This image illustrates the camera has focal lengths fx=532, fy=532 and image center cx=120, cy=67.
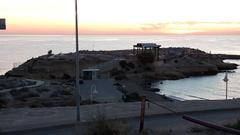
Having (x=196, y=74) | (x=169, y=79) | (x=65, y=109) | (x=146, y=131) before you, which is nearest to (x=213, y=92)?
(x=169, y=79)

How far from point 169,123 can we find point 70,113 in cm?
429

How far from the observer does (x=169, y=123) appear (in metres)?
18.5

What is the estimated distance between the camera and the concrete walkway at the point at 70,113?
1762 centimetres

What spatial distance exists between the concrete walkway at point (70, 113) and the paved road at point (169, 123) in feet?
1.10

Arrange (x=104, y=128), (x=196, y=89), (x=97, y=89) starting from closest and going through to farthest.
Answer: (x=104, y=128)
(x=97, y=89)
(x=196, y=89)

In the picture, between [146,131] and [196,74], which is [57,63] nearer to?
[196,74]

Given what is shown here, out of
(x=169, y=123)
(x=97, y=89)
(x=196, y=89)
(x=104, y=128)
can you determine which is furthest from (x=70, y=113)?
(x=196, y=89)

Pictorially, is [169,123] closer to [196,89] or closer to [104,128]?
[104,128]

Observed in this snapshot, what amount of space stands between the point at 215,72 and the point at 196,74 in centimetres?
778

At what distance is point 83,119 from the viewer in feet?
61.4

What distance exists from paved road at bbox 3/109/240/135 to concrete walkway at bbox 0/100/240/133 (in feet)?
1.10

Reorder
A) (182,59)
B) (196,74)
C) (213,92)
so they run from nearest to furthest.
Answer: (213,92) → (196,74) → (182,59)

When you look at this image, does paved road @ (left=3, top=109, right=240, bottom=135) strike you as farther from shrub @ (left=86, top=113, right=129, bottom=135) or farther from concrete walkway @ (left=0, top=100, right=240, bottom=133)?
shrub @ (left=86, top=113, right=129, bottom=135)

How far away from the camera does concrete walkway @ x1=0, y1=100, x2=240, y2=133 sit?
57.8 feet
